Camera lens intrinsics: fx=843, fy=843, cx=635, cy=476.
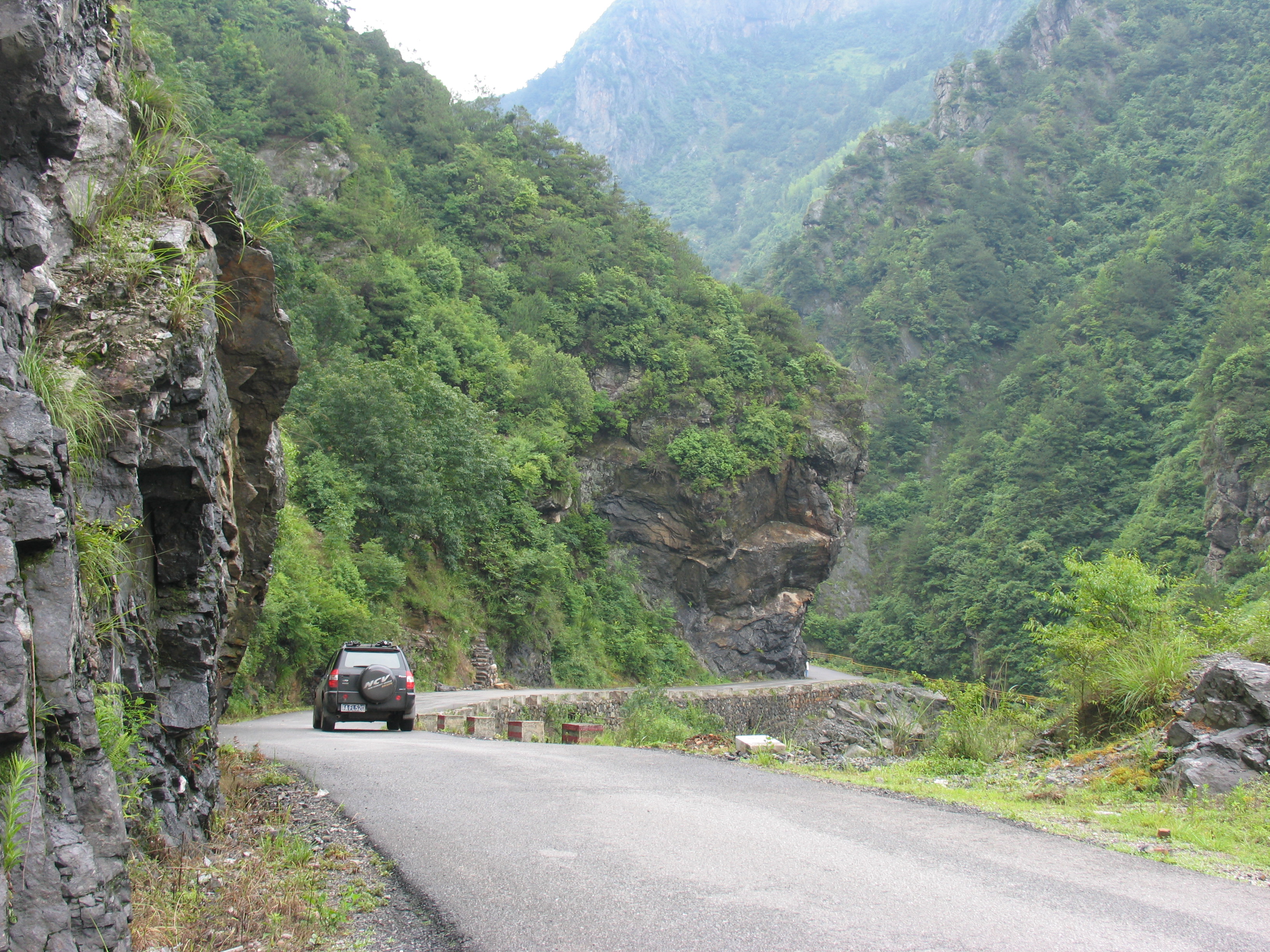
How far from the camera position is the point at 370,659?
41.6ft

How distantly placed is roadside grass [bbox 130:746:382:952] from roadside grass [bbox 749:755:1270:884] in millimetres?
4658

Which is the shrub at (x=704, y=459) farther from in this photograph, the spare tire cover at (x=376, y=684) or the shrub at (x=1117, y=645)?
the spare tire cover at (x=376, y=684)

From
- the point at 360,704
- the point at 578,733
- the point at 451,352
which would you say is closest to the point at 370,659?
the point at 360,704

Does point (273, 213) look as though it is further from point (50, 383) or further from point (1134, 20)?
point (1134, 20)

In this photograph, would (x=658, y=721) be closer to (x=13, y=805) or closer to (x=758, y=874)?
(x=758, y=874)

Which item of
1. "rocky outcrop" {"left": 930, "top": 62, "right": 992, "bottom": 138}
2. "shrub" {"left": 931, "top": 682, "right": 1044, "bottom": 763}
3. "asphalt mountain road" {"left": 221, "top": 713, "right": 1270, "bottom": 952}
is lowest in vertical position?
"shrub" {"left": 931, "top": 682, "right": 1044, "bottom": 763}

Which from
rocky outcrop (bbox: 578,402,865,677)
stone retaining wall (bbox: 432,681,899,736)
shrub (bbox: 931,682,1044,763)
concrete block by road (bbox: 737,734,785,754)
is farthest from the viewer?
rocky outcrop (bbox: 578,402,865,677)

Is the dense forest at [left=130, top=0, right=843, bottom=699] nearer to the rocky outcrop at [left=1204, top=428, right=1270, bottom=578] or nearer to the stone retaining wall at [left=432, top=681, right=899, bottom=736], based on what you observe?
the stone retaining wall at [left=432, top=681, right=899, bottom=736]

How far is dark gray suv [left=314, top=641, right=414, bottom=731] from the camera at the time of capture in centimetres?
1222

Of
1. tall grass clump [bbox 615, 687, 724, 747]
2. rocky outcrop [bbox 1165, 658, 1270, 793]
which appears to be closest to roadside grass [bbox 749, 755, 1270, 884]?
rocky outcrop [bbox 1165, 658, 1270, 793]

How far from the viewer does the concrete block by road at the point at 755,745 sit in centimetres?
1074

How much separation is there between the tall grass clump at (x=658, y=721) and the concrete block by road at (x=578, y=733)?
0.50m

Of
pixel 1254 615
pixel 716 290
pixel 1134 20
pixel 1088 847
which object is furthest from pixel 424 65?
pixel 1134 20

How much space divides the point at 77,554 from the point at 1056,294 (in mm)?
101607
